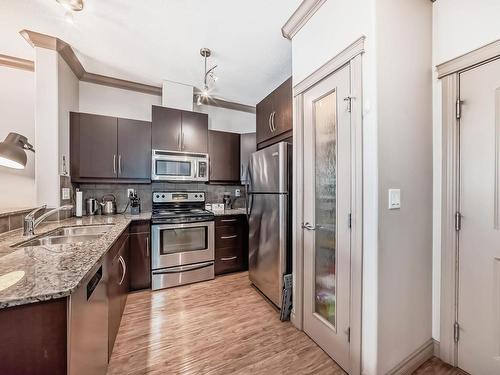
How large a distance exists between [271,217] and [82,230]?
1.86 metres

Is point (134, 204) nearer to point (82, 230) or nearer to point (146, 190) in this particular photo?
point (146, 190)

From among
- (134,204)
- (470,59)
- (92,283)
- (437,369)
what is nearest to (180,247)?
(134,204)

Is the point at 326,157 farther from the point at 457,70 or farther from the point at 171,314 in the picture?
the point at 171,314

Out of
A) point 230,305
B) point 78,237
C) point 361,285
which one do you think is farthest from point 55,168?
point 361,285

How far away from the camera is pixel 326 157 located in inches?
68.4

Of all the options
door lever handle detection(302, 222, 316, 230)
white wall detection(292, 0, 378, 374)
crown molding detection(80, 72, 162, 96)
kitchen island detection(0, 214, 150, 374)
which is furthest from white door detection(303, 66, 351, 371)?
crown molding detection(80, 72, 162, 96)

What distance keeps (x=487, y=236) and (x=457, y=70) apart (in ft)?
3.73

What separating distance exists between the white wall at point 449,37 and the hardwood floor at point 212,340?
2.75ft

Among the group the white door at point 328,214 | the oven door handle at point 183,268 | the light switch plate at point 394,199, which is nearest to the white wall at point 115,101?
the oven door handle at point 183,268

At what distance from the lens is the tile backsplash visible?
306 cm

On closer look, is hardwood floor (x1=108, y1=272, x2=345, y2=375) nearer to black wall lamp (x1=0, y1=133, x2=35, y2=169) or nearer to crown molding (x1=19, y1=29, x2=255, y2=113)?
black wall lamp (x1=0, y1=133, x2=35, y2=169)

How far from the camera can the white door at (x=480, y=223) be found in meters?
1.40

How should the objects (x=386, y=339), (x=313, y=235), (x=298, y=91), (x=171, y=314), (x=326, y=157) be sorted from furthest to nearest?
(x=171, y=314) → (x=298, y=91) → (x=313, y=235) → (x=326, y=157) → (x=386, y=339)

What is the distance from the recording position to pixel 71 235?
202 centimetres
